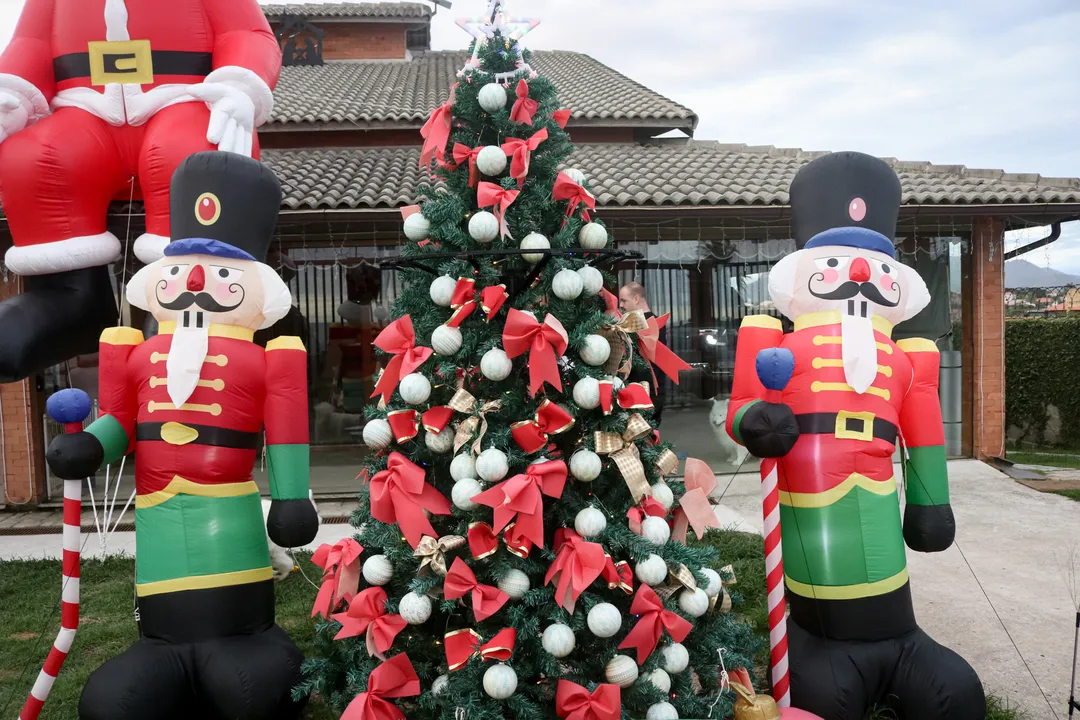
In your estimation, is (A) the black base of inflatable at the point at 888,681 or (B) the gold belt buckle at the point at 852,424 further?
(B) the gold belt buckle at the point at 852,424

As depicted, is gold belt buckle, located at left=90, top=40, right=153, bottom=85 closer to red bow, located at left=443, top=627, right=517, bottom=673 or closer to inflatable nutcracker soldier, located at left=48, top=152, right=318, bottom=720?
inflatable nutcracker soldier, located at left=48, top=152, right=318, bottom=720

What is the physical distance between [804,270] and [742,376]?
508mm

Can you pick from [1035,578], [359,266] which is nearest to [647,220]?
[359,266]

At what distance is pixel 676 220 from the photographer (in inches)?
301

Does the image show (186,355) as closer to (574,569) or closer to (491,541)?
(491,541)

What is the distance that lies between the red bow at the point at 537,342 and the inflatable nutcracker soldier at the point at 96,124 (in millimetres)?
2166

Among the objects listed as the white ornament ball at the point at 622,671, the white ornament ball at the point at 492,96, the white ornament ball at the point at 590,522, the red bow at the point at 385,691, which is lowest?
the red bow at the point at 385,691

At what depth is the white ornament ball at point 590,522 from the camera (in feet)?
7.63

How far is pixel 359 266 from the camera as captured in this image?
7.97 m

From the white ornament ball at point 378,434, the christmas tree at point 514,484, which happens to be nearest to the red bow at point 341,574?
the christmas tree at point 514,484

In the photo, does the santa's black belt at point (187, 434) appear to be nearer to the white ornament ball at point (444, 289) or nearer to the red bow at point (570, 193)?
the white ornament ball at point (444, 289)

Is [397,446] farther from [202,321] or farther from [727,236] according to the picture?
[727,236]

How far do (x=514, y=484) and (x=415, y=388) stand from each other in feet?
1.63

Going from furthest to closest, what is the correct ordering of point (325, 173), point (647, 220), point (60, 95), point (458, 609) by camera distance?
1. point (325, 173)
2. point (647, 220)
3. point (60, 95)
4. point (458, 609)
